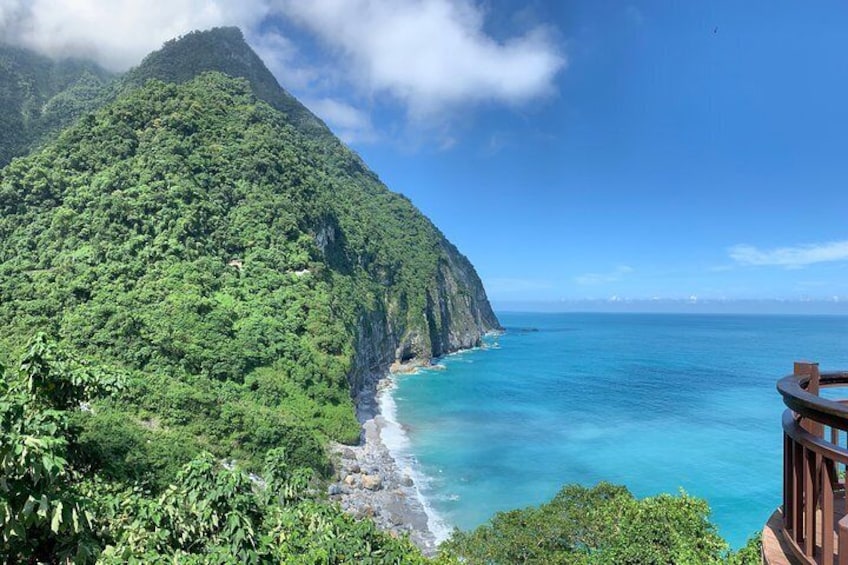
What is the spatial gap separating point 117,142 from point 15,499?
49210mm

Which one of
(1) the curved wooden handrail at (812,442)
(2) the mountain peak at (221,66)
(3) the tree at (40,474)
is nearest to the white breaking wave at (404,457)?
(3) the tree at (40,474)

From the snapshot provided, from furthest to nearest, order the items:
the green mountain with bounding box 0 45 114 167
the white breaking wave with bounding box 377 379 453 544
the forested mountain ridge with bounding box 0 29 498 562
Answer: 1. the green mountain with bounding box 0 45 114 167
2. the white breaking wave with bounding box 377 379 453 544
3. the forested mountain ridge with bounding box 0 29 498 562

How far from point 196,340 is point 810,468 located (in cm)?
3222

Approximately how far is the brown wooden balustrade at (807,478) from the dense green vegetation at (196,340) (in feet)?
18.0

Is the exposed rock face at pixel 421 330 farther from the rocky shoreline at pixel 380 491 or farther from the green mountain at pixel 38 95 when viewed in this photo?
the green mountain at pixel 38 95

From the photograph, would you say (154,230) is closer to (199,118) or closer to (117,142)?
(117,142)

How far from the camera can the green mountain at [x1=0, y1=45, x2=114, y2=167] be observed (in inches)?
2453

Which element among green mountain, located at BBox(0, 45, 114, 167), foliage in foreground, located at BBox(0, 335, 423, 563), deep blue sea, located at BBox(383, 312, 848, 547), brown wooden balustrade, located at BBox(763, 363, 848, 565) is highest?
green mountain, located at BBox(0, 45, 114, 167)

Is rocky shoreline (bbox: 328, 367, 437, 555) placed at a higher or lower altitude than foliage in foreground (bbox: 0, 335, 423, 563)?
lower

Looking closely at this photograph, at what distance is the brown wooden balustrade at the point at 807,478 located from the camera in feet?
7.90

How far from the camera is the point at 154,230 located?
126ft

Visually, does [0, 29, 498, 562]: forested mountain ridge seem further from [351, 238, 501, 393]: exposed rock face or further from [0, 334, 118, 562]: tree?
[351, 238, 501, 393]: exposed rock face

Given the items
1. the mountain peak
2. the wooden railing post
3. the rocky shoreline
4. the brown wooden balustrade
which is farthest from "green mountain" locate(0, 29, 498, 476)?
the mountain peak

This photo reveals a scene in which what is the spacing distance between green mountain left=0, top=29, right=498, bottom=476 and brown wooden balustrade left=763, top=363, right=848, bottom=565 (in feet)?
33.4
